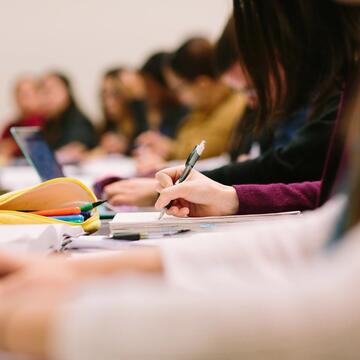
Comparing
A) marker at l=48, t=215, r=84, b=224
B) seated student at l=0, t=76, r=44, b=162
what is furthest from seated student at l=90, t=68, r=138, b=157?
marker at l=48, t=215, r=84, b=224

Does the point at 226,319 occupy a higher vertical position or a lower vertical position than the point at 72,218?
higher

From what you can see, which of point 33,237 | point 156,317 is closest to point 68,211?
point 33,237

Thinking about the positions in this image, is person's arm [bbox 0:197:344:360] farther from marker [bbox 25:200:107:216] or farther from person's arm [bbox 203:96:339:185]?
person's arm [bbox 203:96:339:185]

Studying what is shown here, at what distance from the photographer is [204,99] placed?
3.04m

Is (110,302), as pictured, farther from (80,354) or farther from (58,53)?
(58,53)

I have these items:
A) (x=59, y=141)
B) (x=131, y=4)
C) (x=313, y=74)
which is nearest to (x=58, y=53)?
(x=131, y=4)

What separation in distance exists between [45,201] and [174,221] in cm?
22

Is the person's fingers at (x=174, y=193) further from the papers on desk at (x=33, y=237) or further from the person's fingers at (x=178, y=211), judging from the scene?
the papers on desk at (x=33, y=237)

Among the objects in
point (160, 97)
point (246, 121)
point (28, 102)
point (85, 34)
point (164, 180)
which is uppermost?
point (164, 180)

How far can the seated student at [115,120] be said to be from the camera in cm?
420

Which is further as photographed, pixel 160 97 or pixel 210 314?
pixel 160 97

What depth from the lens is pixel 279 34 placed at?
4.21ft

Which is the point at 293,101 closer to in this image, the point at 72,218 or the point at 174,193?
the point at 174,193

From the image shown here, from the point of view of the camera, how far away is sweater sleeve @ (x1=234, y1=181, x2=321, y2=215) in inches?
43.9
